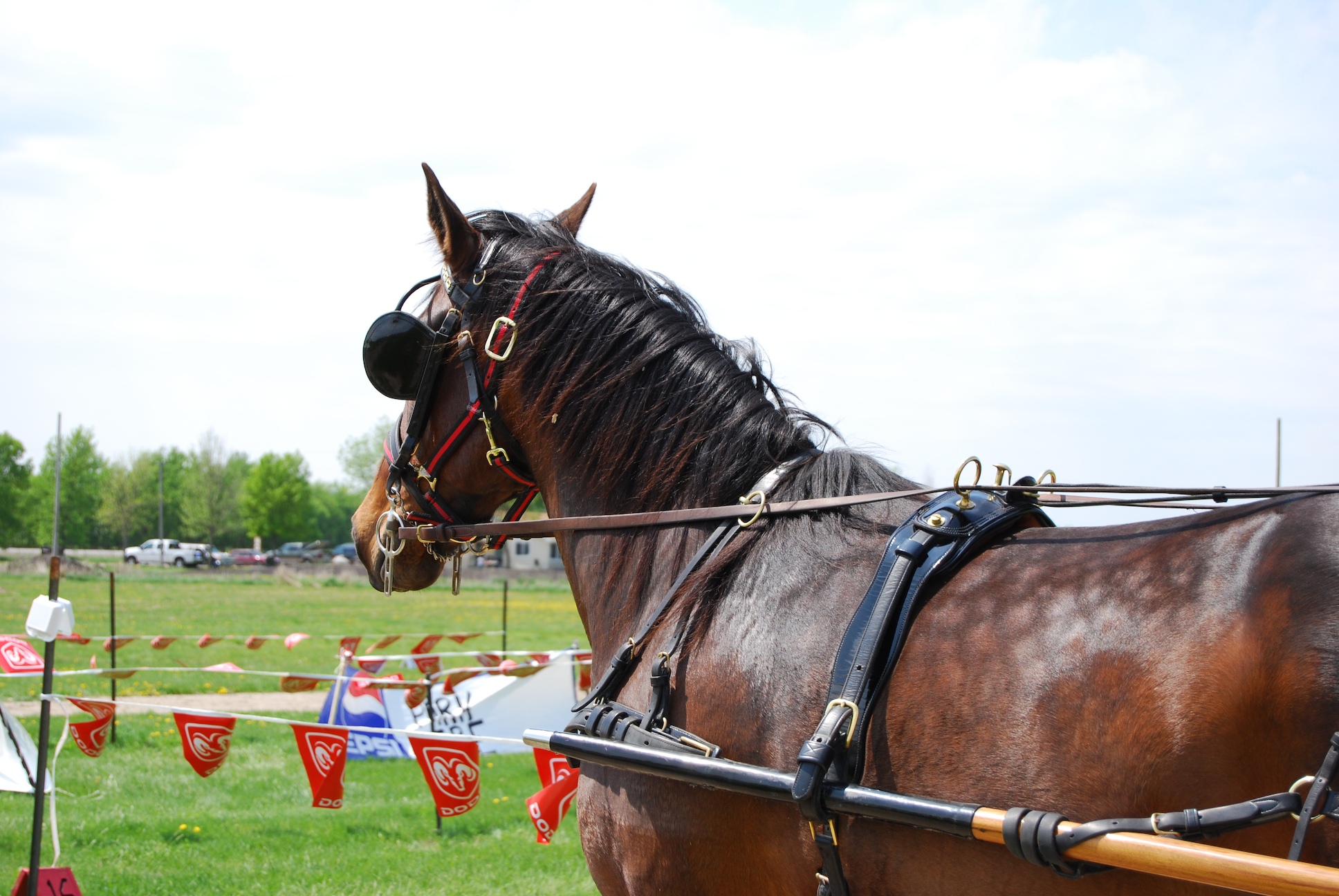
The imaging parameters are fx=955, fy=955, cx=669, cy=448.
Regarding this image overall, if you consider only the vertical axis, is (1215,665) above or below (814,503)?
below

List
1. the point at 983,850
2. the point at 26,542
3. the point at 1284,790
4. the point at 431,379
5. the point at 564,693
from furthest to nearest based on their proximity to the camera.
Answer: the point at 26,542 < the point at 564,693 < the point at 431,379 < the point at 983,850 < the point at 1284,790

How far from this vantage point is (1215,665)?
1.59 m

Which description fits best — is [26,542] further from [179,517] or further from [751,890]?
[751,890]

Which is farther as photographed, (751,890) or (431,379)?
(431,379)

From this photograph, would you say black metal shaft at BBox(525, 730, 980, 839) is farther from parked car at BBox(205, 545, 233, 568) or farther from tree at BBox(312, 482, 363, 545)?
tree at BBox(312, 482, 363, 545)

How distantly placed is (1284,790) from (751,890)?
107 centimetres

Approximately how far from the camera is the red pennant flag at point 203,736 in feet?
20.1

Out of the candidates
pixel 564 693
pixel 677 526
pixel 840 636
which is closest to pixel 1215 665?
pixel 840 636

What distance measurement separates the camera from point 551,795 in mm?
5109

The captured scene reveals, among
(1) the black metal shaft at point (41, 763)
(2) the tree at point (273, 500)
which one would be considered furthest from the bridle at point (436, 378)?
(2) the tree at point (273, 500)

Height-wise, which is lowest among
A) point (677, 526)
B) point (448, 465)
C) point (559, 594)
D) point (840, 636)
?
point (559, 594)

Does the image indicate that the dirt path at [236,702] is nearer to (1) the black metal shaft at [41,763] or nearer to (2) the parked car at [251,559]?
(1) the black metal shaft at [41,763]

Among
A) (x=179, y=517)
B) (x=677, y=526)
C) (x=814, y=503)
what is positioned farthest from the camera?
(x=179, y=517)

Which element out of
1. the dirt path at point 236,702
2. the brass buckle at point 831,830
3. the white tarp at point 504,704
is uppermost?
the brass buckle at point 831,830
